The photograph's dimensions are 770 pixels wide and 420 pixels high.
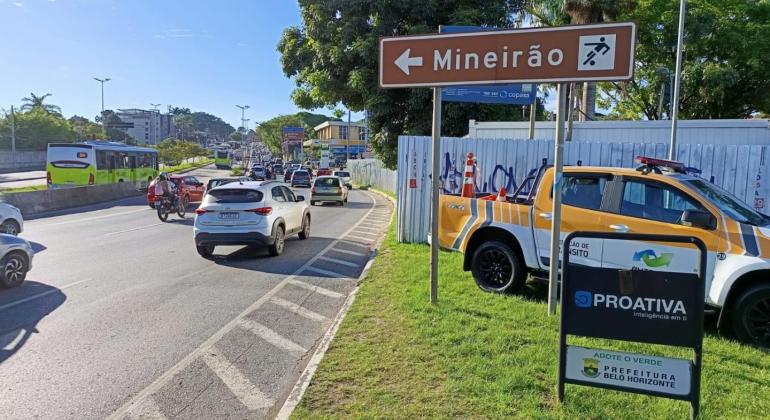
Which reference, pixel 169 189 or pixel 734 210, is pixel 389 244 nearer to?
pixel 734 210

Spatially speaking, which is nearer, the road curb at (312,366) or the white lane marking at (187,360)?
the road curb at (312,366)

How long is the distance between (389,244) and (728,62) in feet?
73.6

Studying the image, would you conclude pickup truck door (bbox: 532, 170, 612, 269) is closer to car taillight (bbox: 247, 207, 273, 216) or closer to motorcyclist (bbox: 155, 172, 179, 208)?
car taillight (bbox: 247, 207, 273, 216)

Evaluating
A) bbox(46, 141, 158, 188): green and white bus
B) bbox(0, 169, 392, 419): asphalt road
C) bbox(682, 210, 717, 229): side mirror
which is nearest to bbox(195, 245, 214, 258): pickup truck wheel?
bbox(0, 169, 392, 419): asphalt road

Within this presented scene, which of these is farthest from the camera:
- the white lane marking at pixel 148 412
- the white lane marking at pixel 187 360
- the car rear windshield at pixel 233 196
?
the car rear windshield at pixel 233 196

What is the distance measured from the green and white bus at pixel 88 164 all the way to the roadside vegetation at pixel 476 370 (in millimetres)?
24939

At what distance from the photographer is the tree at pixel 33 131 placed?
228ft

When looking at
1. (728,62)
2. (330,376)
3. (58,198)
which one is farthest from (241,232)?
(728,62)

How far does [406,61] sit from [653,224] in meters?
3.37

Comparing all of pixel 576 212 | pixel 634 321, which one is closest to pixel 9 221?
pixel 576 212

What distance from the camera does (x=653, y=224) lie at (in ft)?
19.4

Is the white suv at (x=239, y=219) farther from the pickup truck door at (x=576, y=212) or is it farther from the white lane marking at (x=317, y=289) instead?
the pickup truck door at (x=576, y=212)

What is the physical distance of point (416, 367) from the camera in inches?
182

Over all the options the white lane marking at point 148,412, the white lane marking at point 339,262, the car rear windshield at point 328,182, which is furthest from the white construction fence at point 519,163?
the car rear windshield at point 328,182
